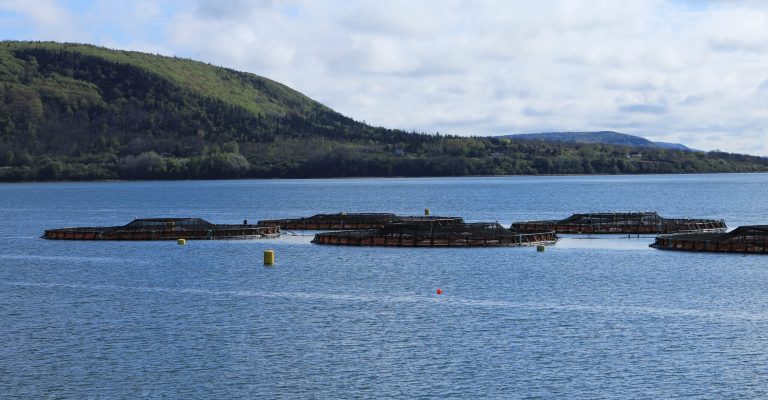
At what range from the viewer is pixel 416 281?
80.4m

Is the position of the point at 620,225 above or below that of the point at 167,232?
above

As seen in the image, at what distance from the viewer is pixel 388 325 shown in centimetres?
5981

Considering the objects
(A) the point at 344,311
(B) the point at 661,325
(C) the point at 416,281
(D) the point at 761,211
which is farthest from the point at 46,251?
(D) the point at 761,211

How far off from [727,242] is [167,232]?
211 feet

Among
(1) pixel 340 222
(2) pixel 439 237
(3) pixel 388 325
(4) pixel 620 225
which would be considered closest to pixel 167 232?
(1) pixel 340 222

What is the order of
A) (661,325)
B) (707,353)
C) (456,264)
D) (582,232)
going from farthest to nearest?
(582,232) < (456,264) < (661,325) < (707,353)

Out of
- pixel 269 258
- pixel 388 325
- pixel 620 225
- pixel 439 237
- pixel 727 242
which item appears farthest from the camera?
pixel 620 225

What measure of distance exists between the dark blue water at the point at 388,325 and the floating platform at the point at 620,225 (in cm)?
2550

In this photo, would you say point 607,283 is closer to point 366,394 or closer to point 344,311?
point 344,311

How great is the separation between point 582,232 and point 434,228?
2251 cm

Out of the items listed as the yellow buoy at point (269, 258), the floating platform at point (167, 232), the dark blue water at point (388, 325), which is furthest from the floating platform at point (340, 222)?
the yellow buoy at point (269, 258)

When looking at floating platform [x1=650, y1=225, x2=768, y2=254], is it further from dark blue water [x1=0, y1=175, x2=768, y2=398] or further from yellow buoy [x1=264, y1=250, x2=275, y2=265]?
yellow buoy [x1=264, y1=250, x2=275, y2=265]

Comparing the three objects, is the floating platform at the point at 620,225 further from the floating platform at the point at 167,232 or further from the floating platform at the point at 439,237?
the floating platform at the point at 167,232

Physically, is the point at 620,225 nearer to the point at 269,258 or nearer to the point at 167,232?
the point at 269,258
